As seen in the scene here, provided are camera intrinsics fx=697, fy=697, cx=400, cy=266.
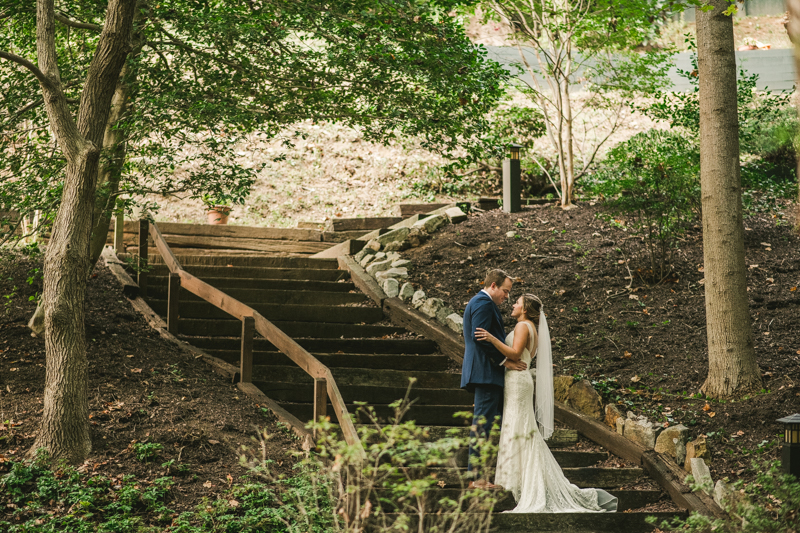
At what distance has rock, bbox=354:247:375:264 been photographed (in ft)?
36.3

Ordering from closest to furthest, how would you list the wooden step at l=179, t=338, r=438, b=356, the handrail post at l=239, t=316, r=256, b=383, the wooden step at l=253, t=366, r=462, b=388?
the handrail post at l=239, t=316, r=256, b=383 → the wooden step at l=253, t=366, r=462, b=388 → the wooden step at l=179, t=338, r=438, b=356

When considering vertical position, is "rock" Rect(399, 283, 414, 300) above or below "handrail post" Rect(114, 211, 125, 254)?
below

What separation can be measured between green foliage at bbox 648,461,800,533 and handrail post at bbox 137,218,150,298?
686 centimetres

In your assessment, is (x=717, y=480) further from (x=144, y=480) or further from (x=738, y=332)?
(x=144, y=480)

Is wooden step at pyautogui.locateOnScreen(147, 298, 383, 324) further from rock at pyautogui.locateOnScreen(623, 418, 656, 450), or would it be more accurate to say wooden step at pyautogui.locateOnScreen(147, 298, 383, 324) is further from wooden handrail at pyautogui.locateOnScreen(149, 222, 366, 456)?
rock at pyautogui.locateOnScreen(623, 418, 656, 450)

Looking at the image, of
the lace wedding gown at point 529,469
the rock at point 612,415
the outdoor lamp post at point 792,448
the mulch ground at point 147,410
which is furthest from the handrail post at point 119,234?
the outdoor lamp post at point 792,448

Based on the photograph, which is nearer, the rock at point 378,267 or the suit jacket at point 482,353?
the suit jacket at point 482,353

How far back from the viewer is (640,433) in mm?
5988

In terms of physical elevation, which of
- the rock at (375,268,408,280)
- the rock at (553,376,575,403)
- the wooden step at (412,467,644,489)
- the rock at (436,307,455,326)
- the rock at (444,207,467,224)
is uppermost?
the rock at (444,207,467,224)

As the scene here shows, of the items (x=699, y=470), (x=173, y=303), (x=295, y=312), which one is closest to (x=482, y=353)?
(x=699, y=470)

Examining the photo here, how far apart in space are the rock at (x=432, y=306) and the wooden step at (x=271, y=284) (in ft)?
5.68

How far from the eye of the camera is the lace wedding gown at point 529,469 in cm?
525

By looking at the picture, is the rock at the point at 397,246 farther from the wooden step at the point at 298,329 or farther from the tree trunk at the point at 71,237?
the tree trunk at the point at 71,237

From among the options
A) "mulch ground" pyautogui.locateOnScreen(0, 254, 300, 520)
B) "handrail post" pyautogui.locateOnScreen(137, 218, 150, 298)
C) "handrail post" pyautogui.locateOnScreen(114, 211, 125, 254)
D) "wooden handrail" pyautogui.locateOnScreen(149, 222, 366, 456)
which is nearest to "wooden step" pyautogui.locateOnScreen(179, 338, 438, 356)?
"mulch ground" pyautogui.locateOnScreen(0, 254, 300, 520)
